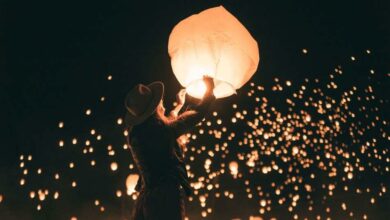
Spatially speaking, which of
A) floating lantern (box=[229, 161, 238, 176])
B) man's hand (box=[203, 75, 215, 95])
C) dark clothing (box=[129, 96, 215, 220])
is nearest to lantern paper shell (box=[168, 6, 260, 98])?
man's hand (box=[203, 75, 215, 95])

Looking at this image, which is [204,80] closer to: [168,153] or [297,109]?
[168,153]

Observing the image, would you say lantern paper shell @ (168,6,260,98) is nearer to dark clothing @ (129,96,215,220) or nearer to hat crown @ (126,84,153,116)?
dark clothing @ (129,96,215,220)

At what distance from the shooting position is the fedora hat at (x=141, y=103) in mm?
2428

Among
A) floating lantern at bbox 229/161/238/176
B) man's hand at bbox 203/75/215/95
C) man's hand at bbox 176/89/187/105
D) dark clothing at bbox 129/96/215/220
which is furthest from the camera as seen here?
floating lantern at bbox 229/161/238/176

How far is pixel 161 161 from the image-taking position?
94.1 inches

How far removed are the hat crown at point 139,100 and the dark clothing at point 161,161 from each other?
0.08 m

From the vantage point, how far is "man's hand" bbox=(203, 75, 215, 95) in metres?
2.50

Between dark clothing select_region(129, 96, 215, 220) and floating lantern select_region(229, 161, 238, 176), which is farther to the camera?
floating lantern select_region(229, 161, 238, 176)

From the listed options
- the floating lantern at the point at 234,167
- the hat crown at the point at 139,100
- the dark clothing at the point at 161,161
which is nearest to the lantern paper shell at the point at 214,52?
the dark clothing at the point at 161,161

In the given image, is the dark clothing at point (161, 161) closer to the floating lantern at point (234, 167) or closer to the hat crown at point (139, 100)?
the hat crown at point (139, 100)

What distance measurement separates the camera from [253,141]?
12.4m

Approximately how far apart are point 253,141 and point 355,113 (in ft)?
10.1

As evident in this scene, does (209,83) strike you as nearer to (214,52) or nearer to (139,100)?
(214,52)

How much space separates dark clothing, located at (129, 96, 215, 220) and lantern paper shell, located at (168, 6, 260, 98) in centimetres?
23
